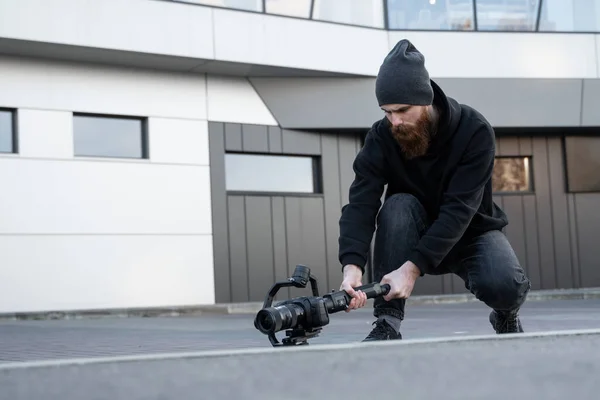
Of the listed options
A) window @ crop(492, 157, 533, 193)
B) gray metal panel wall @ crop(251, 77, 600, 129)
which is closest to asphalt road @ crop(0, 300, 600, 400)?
gray metal panel wall @ crop(251, 77, 600, 129)

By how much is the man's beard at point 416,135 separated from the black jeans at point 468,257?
0.26 m

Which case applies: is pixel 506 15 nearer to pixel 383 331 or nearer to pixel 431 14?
pixel 431 14

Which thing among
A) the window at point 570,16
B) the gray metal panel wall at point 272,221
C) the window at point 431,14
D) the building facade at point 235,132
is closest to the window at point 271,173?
the building facade at point 235,132

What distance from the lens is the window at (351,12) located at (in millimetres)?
17344

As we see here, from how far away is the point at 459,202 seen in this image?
423 centimetres

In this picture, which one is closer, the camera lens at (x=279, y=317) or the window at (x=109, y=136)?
the camera lens at (x=279, y=317)

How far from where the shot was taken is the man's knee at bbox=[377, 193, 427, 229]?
4.43 meters

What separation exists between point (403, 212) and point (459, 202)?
0.31 meters

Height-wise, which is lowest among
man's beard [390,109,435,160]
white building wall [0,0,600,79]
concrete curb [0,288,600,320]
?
concrete curb [0,288,600,320]

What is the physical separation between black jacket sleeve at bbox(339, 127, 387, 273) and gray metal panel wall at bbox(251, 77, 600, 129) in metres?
13.2

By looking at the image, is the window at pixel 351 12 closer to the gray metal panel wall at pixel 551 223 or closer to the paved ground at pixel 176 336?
the gray metal panel wall at pixel 551 223

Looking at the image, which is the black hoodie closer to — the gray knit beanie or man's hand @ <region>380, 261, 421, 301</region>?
man's hand @ <region>380, 261, 421, 301</region>

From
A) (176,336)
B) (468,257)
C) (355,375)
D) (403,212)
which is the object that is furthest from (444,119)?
(176,336)

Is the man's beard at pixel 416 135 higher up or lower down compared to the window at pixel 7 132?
lower down
